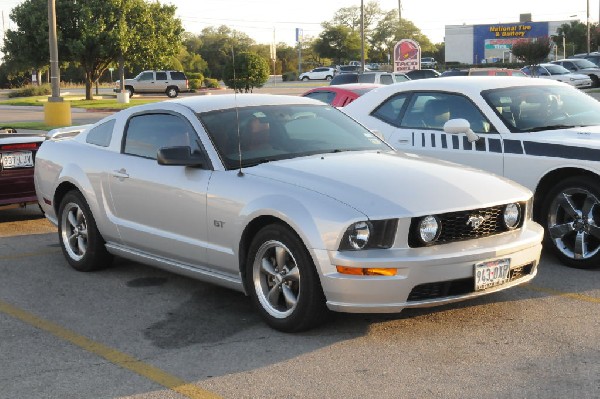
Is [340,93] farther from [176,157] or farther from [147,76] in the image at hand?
[147,76]

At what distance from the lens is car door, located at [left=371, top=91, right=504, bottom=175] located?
774cm

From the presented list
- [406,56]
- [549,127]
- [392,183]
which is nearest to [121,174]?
[392,183]

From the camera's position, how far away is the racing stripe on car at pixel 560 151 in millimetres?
6977

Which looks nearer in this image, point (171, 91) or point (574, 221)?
point (574, 221)

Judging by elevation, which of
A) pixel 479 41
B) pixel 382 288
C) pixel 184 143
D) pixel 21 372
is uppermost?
pixel 479 41

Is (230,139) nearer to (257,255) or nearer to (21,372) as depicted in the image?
(257,255)

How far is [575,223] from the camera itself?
7.16 m

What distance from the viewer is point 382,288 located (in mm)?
5039

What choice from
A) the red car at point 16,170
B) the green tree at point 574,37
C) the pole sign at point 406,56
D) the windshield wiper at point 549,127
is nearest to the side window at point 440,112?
the windshield wiper at point 549,127

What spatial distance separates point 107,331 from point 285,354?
1.32 metres

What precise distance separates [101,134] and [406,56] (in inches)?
1112

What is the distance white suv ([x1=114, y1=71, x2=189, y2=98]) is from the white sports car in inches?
1805

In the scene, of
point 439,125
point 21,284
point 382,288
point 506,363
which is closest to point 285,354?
point 382,288

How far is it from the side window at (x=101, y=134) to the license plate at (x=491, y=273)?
351 cm
